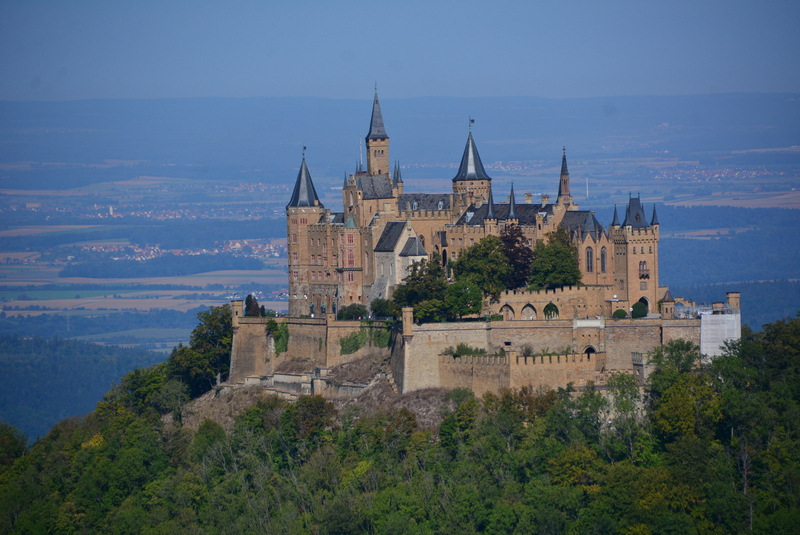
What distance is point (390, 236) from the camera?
257 feet

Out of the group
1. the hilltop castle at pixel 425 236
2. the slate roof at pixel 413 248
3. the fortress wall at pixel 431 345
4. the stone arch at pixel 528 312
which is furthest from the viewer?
the slate roof at pixel 413 248

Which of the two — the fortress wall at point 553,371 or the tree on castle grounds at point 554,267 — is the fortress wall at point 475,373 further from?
the tree on castle grounds at point 554,267

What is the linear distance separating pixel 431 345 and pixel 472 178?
21660 mm

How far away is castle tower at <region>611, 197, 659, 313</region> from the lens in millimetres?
71375

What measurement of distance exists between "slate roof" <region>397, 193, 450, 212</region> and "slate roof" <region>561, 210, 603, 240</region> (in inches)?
382

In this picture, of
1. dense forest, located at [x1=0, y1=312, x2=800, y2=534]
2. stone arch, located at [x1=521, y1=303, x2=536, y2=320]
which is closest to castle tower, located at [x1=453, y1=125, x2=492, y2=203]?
stone arch, located at [x1=521, y1=303, x2=536, y2=320]

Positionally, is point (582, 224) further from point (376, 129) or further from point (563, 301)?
point (376, 129)

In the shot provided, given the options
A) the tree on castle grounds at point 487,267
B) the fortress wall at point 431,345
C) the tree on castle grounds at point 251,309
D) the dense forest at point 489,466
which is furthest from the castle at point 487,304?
the dense forest at point 489,466

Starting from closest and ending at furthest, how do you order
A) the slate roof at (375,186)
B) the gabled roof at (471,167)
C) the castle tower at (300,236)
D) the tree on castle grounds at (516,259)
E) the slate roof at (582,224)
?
the tree on castle grounds at (516,259) → the slate roof at (582,224) → the slate roof at (375,186) → the castle tower at (300,236) → the gabled roof at (471,167)

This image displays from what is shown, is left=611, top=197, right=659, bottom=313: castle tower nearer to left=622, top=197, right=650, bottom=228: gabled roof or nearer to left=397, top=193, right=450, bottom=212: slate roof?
Result: left=622, top=197, right=650, bottom=228: gabled roof

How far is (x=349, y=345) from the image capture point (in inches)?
2852

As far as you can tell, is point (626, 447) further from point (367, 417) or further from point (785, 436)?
point (367, 417)

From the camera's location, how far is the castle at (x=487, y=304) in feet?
212

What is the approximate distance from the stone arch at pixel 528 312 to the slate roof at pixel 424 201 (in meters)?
13.8
